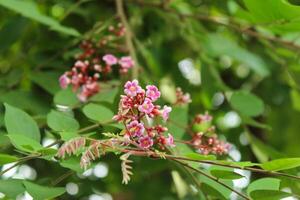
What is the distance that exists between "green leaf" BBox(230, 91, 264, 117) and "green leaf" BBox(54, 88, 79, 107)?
1.15 ft

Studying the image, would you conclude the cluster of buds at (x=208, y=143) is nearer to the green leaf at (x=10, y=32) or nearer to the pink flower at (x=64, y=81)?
the pink flower at (x=64, y=81)

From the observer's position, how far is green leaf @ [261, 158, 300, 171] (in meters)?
0.76

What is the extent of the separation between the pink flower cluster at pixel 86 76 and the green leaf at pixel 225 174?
0.31 m

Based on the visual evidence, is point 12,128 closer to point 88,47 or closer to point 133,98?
point 133,98

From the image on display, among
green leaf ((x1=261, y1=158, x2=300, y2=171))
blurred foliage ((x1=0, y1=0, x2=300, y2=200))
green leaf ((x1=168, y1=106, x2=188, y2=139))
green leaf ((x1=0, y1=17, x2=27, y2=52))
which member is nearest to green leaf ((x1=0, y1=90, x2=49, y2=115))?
blurred foliage ((x1=0, y1=0, x2=300, y2=200))

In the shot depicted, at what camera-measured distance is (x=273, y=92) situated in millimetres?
1692

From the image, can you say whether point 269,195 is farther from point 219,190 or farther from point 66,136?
point 66,136

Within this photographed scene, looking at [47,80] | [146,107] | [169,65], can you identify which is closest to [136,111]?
[146,107]

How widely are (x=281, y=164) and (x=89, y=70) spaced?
0.48 metres

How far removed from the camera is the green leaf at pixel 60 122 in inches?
34.0

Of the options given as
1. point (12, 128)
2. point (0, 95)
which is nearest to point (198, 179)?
point (12, 128)

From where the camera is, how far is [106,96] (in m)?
1.03

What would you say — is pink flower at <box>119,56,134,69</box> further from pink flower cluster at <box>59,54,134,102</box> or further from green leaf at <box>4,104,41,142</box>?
green leaf at <box>4,104,41,142</box>

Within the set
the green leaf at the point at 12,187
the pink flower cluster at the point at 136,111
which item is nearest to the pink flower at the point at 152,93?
the pink flower cluster at the point at 136,111
